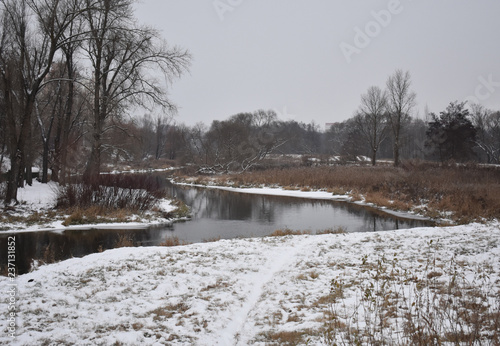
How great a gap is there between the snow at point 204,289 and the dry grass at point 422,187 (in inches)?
278

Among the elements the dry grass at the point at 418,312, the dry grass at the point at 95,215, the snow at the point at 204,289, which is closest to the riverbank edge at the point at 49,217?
the dry grass at the point at 95,215

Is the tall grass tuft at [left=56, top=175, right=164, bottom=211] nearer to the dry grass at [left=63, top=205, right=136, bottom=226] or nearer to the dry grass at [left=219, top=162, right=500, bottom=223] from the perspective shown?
the dry grass at [left=63, top=205, right=136, bottom=226]

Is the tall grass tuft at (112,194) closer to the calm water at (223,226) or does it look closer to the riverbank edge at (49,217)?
the riverbank edge at (49,217)

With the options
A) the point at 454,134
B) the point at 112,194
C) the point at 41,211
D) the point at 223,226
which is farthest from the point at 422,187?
the point at 454,134

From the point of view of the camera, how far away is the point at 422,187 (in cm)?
1906

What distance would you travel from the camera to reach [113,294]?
4816mm

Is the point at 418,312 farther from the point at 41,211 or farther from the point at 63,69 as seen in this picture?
A: the point at 63,69

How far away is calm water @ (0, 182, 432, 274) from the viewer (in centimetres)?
949

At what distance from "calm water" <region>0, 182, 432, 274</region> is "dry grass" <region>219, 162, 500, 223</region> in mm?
2034

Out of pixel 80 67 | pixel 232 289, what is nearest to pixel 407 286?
pixel 232 289

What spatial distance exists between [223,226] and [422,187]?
42.8ft

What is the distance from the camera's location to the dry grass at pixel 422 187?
14.3m

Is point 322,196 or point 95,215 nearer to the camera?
point 95,215

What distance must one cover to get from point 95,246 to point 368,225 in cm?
1098
